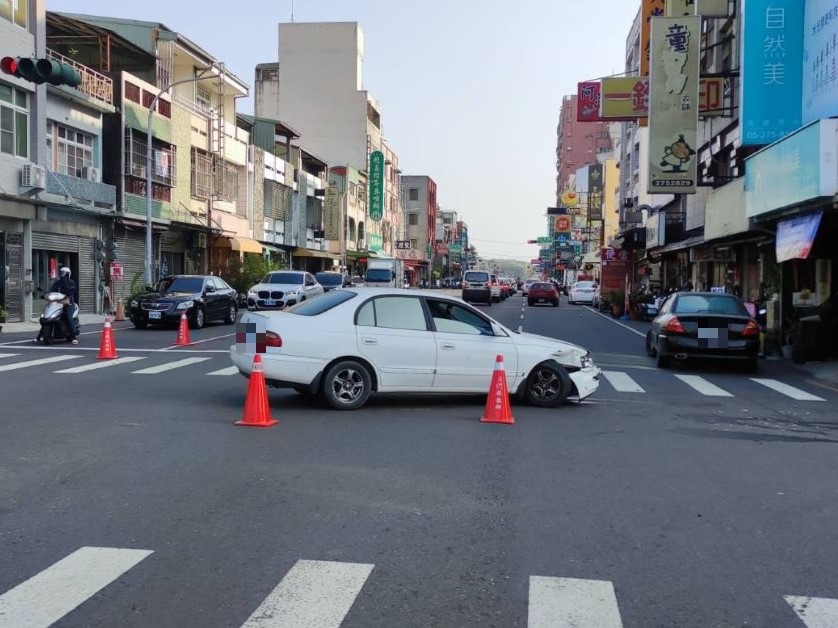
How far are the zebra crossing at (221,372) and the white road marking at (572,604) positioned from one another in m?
8.84

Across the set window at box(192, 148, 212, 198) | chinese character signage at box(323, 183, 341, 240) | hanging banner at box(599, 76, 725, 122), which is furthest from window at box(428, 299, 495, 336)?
chinese character signage at box(323, 183, 341, 240)

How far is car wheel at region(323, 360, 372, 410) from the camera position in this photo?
34.8 feet

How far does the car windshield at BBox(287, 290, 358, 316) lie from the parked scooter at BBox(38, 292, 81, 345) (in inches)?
401

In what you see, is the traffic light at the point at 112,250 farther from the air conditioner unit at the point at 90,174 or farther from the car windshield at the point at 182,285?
the car windshield at the point at 182,285

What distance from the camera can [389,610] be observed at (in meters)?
4.42

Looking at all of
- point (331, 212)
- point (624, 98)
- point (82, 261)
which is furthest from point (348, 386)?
point (331, 212)

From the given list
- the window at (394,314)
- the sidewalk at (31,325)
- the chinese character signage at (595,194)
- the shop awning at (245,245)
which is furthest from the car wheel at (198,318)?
the chinese character signage at (595,194)

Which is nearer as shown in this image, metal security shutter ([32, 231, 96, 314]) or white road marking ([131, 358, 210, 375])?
white road marking ([131, 358, 210, 375])

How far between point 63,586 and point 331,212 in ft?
211

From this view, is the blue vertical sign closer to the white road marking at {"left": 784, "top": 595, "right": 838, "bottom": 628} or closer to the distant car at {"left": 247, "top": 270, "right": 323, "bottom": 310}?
the distant car at {"left": 247, "top": 270, "right": 323, "bottom": 310}

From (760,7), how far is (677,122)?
6.66 meters

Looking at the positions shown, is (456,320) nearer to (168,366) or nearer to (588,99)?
(168,366)

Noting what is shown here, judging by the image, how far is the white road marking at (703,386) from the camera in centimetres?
1360

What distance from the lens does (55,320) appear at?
64.0 ft
